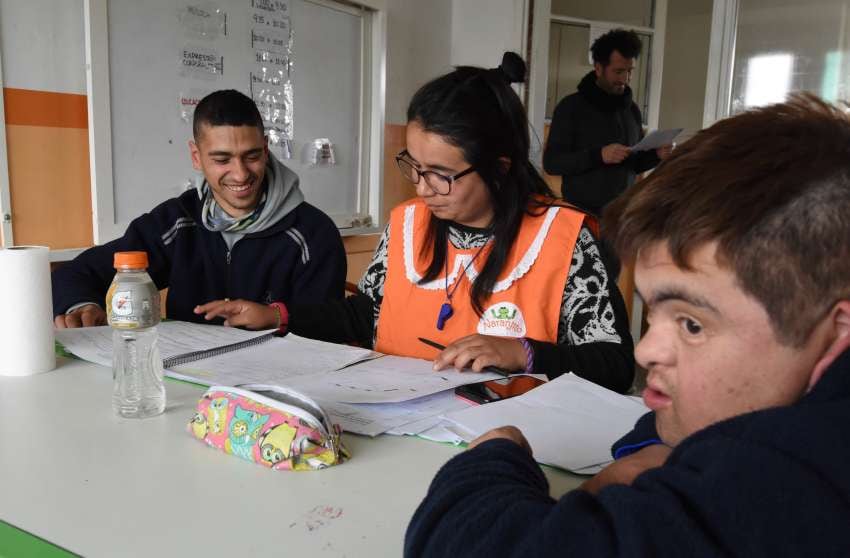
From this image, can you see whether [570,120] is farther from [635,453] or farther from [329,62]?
[635,453]

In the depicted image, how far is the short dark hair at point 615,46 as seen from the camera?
11.0 ft

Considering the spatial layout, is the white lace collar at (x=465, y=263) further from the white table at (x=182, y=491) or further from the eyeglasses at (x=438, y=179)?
the white table at (x=182, y=491)

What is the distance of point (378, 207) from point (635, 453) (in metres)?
Answer: 3.08

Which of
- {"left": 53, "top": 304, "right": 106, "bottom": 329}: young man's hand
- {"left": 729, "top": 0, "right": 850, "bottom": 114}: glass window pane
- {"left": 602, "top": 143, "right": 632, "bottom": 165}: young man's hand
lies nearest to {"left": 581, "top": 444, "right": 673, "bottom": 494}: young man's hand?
{"left": 53, "top": 304, "right": 106, "bottom": 329}: young man's hand

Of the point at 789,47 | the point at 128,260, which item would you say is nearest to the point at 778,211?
the point at 128,260

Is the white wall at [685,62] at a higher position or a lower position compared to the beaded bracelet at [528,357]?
higher

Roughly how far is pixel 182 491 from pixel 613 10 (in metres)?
4.55

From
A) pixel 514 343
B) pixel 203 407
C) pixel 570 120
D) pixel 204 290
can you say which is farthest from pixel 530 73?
pixel 203 407

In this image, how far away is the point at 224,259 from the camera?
6.52 feet

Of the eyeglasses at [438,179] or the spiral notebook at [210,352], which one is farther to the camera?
the eyeglasses at [438,179]

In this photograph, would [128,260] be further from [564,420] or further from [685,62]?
[685,62]

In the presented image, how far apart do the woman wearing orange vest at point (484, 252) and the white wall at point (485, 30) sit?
2.41 metres

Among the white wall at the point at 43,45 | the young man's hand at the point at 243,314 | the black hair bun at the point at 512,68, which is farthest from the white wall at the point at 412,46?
the young man's hand at the point at 243,314

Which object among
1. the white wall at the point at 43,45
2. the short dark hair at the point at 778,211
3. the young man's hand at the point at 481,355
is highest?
the white wall at the point at 43,45
